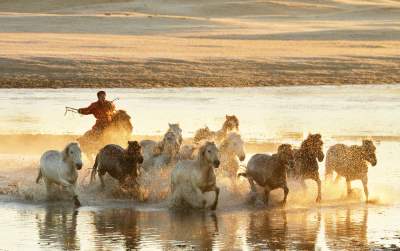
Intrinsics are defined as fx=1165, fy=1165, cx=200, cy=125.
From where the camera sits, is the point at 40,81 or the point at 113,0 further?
the point at 113,0

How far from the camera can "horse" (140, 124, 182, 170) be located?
59.4 feet

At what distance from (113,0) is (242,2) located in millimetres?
14367

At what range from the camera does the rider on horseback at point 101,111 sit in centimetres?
2016

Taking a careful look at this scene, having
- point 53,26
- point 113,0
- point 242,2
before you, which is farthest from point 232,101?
point 113,0

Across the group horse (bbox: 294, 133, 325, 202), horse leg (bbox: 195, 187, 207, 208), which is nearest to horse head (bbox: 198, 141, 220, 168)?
horse leg (bbox: 195, 187, 207, 208)

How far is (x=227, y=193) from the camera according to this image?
56.9 feet

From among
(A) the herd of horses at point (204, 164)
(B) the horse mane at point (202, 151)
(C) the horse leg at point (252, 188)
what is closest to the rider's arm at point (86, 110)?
(A) the herd of horses at point (204, 164)

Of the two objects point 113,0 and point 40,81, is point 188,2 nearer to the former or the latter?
point 113,0

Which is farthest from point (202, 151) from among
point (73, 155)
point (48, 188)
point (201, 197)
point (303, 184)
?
point (48, 188)

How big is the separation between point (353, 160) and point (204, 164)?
2.70m

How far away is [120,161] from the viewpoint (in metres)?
17.4

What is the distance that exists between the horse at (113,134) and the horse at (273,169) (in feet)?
13.8

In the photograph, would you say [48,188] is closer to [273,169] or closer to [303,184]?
[273,169]

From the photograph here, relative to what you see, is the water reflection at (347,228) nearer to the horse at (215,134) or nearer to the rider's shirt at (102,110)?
the horse at (215,134)
